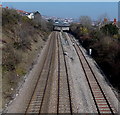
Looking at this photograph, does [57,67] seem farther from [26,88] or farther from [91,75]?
[26,88]

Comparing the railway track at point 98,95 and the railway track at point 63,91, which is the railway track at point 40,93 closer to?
the railway track at point 63,91

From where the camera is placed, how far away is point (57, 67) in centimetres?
2019

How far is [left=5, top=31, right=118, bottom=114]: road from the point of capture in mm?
12211

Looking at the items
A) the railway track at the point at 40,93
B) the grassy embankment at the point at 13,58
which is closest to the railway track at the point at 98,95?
the railway track at the point at 40,93

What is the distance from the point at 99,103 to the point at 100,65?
8697mm

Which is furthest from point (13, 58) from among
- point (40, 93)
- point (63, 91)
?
point (63, 91)

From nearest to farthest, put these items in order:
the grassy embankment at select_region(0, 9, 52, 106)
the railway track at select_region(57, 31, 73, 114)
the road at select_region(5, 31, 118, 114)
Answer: the railway track at select_region(57, 31, 73, 114)
the road at select_region(5, 31, 118, 114)
the grassy embankment at select_region(0, 9, 52, 106)

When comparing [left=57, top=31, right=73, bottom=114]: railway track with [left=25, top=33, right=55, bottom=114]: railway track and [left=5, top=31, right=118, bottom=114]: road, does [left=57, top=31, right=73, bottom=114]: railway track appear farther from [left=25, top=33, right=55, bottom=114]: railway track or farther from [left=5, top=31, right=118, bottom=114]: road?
[left=25, top=33, right=55, bottom=114]: railway track

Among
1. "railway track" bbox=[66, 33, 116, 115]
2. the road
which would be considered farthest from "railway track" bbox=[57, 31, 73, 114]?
"railway track" bbox=[66, 33, 116, 115]

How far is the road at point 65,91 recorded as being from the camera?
12.2 metres

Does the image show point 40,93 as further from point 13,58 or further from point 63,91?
point 13,58

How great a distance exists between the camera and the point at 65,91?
14391 millimetres

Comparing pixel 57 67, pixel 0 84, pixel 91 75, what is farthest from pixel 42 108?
pixel 57 67

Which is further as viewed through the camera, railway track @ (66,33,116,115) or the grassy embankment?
the grassy embankment
